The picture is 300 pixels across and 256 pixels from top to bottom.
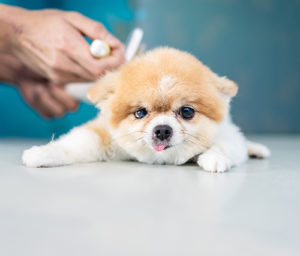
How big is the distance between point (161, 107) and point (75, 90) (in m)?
1.16

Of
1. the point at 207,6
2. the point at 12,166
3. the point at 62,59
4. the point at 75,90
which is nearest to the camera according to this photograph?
the point at 12,166

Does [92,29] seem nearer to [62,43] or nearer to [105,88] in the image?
[62,43]

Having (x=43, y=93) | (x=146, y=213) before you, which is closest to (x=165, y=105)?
(x=146, y=213)

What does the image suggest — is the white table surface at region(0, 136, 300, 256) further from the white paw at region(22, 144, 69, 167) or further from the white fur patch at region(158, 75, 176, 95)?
the white fur patch at region(158, 75, 176, 95)

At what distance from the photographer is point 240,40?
4.50m

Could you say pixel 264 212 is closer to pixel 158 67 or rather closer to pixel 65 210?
pixel 65 210

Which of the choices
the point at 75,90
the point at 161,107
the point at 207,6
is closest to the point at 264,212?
Answer: the point at 161,107

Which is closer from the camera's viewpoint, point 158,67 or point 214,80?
point 158,67

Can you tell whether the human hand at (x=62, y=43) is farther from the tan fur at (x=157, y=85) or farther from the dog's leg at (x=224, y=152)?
the dog's leg at (x=224, y=152)

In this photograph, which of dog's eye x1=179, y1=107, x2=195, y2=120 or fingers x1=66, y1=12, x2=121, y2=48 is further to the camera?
fingers x1=66, y1=12, x2=121, y2=48

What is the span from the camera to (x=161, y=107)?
5.37ft

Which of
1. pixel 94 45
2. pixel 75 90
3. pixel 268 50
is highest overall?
pixel 268 50

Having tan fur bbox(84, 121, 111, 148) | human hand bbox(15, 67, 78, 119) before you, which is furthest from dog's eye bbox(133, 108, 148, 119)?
human hand bbox(15, 67, 78, 119)

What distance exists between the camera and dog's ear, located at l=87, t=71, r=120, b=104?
71.5 inches
